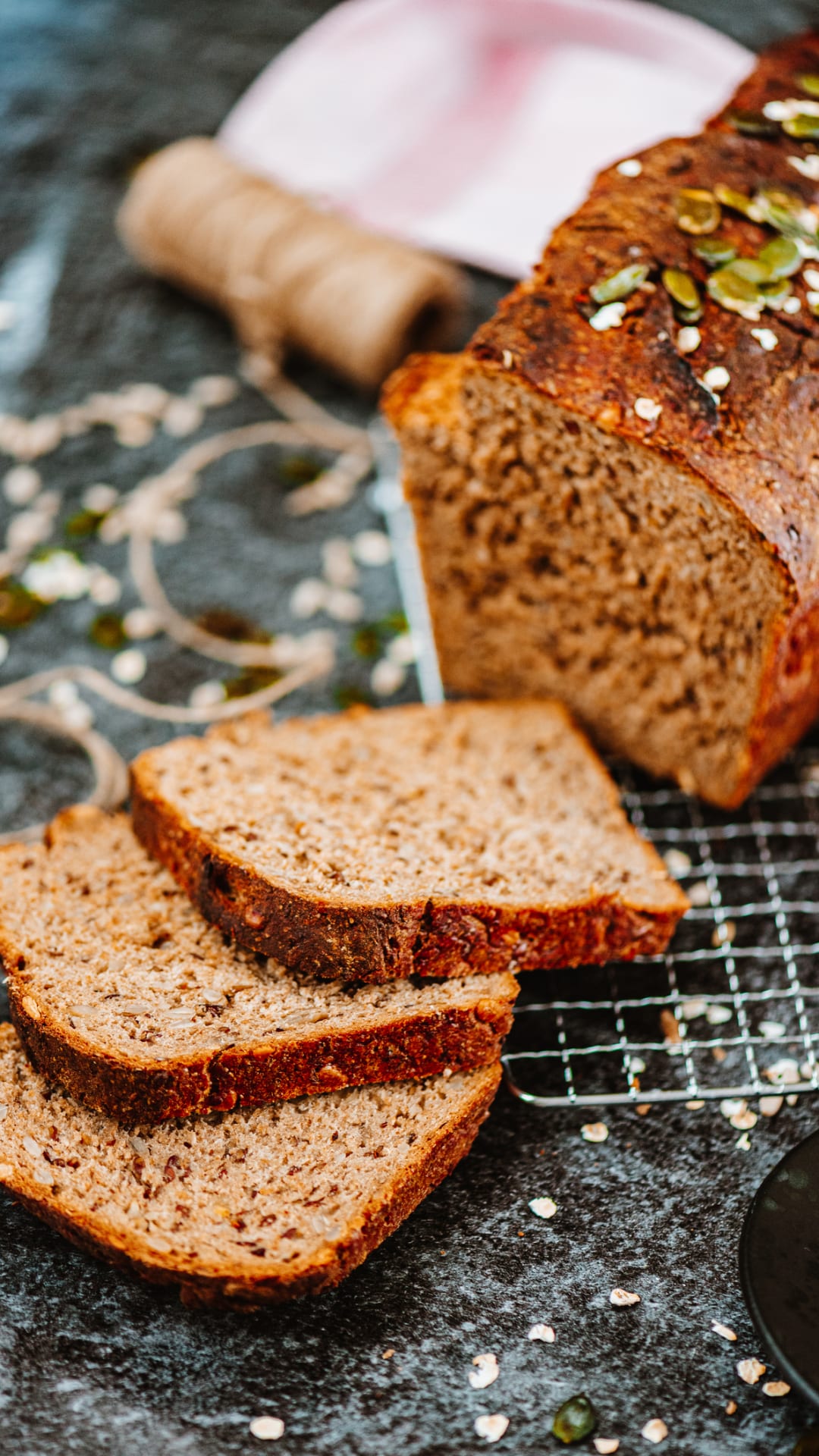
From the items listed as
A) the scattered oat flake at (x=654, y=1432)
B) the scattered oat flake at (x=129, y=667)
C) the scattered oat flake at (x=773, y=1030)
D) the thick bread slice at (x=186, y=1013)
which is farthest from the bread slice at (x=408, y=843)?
the scattered oat flake at (x=654, y=1432)

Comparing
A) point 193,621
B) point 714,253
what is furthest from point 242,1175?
point 714,253

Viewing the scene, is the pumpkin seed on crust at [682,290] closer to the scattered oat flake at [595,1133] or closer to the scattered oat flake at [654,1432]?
the scattered oat flake at [595,1133]

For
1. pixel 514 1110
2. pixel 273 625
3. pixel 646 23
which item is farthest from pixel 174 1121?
pixel 646 23

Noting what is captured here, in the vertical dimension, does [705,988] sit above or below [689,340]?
below

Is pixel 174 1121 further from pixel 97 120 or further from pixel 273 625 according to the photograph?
pixel 97 120

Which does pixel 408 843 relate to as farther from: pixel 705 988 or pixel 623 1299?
pixel 623 1299

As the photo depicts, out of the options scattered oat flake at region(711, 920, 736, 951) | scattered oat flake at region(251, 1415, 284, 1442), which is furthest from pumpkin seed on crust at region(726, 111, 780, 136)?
scattered oat flake at region(251, 1415, 284, 1442)
